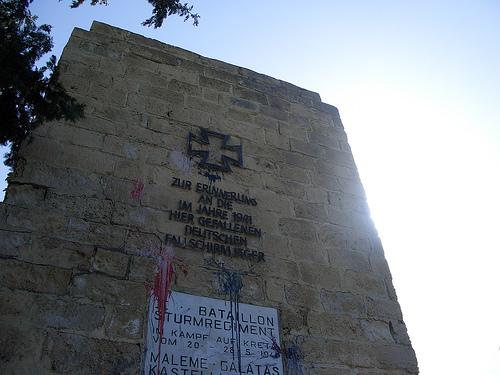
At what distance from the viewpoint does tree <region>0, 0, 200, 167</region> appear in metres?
2.55

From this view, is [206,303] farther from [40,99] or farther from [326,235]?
[40,99]

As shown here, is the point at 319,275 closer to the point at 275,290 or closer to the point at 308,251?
the point at 308,251

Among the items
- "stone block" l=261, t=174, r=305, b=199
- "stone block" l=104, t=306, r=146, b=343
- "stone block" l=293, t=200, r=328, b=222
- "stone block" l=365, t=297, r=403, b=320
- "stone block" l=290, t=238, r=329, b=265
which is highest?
"stone block" l=261, t=174, r=305, b=199

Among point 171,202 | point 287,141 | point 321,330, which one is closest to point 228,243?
point 171,202

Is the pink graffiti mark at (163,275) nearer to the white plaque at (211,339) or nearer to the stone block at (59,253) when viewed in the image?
the white plaque at (211,339)

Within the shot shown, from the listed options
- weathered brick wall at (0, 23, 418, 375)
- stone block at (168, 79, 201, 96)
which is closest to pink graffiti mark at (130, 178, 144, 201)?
weathered brick wall at (0, 23, 418, 375)

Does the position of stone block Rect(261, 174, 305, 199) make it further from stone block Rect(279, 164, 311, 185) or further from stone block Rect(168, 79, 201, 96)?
stone block Rect(168, 79, 201, 96)

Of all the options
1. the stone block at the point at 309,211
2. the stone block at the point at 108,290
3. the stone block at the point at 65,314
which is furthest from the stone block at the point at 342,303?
the stone block at the point at 65,314

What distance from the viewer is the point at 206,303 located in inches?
102

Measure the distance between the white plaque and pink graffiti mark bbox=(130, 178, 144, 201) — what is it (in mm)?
766

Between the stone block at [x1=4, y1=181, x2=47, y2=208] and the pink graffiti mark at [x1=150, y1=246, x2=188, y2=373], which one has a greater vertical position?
the stone block at [x1=4, y1=181, x2=47, y2=208]

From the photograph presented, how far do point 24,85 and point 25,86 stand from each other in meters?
0.01

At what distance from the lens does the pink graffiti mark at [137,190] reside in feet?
9.73

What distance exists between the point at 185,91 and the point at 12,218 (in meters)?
2.03
